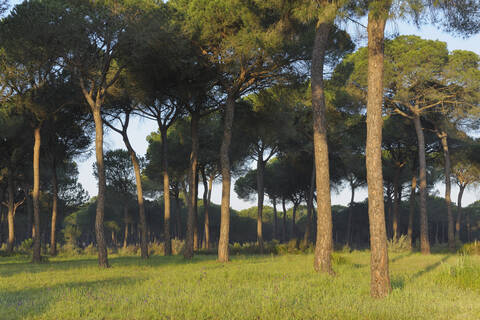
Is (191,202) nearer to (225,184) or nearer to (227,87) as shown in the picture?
(225,184)

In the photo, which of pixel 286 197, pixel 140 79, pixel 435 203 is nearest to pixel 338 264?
pixel 140 79

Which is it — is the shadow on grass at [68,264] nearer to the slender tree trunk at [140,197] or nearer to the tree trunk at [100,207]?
the tree trunk at [100,207]

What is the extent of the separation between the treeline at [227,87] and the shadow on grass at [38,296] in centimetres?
453

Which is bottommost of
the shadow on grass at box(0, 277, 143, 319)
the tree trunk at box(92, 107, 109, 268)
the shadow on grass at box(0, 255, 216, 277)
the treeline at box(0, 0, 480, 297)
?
the shadow on grass at box(0, 255, 216, 277)

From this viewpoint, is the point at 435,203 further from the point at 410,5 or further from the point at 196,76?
the point at 410,5

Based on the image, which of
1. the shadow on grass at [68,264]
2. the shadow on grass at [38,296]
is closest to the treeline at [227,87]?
the shadow on grass at [68,264]

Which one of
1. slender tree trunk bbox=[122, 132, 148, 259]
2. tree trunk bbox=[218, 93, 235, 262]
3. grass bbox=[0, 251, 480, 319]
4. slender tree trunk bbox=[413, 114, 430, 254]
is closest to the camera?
grass bbox=[0, 251, 480, 319]

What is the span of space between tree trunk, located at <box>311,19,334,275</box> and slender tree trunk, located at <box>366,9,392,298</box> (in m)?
2.75

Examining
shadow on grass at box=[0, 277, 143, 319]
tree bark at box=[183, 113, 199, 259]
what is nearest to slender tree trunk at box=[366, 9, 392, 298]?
shadow on grass at box=[0, 277, 143, 319]

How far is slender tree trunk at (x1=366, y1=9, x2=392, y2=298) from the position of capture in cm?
756

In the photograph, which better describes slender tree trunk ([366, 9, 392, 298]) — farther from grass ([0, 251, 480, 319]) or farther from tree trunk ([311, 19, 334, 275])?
tree trunk ([311, 19, 334, 275])

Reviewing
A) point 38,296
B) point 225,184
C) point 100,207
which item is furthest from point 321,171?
point 100,207

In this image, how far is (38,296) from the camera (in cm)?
746

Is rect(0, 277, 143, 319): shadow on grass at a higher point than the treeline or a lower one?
lower
